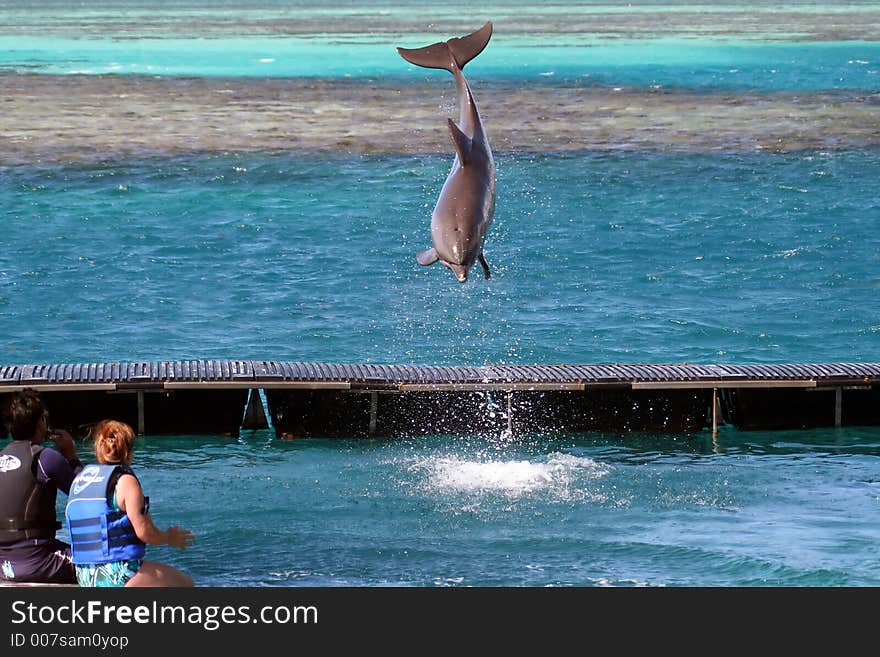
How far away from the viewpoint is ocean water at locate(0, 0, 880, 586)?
15.1 metres

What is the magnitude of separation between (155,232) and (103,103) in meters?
21.5

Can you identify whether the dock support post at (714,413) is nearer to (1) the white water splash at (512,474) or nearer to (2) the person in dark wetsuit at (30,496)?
(1) the white water splash at (512,474)

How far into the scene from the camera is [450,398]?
19.4 metres

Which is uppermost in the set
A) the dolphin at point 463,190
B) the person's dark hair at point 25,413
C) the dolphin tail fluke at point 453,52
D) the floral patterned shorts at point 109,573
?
the dolphin tail fluke at point 453,52

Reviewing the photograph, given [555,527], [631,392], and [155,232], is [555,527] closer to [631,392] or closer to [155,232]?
[631,392]

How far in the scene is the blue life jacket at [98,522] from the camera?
933cm

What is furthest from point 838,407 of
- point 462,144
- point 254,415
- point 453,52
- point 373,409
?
point 462,144

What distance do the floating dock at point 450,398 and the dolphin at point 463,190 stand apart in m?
6.56

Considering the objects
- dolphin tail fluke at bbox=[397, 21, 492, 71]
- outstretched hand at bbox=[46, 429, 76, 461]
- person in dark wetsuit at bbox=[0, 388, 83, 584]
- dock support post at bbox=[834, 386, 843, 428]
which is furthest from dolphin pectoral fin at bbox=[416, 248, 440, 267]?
dock support post at bbox=[834, 386, 843, 428]

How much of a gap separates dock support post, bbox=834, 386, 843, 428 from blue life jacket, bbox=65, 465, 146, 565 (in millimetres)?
12273

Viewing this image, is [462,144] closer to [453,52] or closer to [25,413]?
[453,52]

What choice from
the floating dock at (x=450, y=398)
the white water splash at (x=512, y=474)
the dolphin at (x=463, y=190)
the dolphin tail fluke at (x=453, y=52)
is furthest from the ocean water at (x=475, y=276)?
the dolphin tail fluke at (x=453, y=52)

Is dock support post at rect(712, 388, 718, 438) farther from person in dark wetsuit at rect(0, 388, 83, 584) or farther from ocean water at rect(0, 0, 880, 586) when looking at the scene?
person in dark wetsuit at rect(0, 388, 83, 584)

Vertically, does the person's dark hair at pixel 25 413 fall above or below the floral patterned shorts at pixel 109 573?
above
